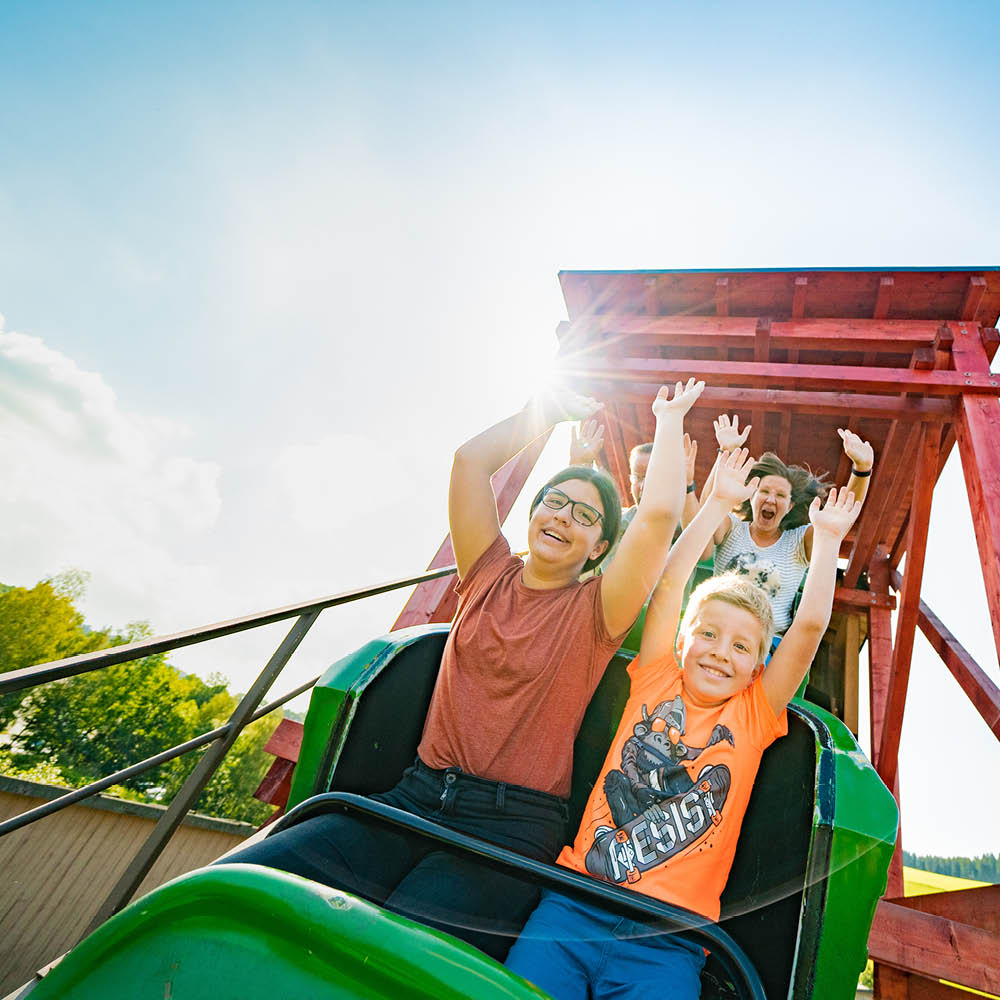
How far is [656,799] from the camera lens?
3.58ft

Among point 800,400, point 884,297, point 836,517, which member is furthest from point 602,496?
point 884,297

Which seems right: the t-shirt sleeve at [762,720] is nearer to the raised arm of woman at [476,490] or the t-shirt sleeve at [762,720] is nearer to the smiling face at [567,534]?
the smiling face at [567,534]

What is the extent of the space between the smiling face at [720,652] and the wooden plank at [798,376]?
7.91ft

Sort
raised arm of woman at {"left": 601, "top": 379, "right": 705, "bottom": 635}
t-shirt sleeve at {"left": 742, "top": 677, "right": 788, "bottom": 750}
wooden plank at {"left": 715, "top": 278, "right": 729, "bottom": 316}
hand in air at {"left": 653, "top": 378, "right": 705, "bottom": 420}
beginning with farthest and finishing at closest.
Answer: wooden plank at {"left": 715, "top": 278, "right": 729, "bottom": 316}
hand in air at {"left": 653, "top": 378, "right": 705, "bottom": 420}
raised arm of woman at {"left": 601, "top": 379, "right": 705, "bottom": 635}
t-shirt sleeve at {"left": 742, "top": 677, "right": 788, "bottom": 750}

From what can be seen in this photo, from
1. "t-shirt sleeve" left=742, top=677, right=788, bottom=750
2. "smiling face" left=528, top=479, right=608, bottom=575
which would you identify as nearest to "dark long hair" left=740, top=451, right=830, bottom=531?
"smiling face" left=528, top=479, right=608, bottom=575

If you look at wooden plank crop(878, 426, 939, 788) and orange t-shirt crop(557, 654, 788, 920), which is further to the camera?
wooden plank crop(878, 426, 939, 788)

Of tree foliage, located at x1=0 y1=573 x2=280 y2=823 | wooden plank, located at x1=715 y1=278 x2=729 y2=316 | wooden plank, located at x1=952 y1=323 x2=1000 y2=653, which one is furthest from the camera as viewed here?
tree foliage, located at x1=0 y1=573 x2=280 y2=823

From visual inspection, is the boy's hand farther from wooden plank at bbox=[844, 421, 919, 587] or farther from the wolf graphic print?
wooden plank at bbox=[844, 421, 919, 587]

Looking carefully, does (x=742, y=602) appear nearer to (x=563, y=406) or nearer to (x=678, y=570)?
(x=678, y=570)

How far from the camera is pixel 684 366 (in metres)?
3.46

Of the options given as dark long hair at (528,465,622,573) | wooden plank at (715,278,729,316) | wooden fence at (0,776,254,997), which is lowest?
wooden fence at (0,776,254,997)

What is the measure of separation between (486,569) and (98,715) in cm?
3133

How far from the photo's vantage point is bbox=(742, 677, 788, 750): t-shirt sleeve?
113 centimetres

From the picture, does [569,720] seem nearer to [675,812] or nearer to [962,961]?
[675,812]
